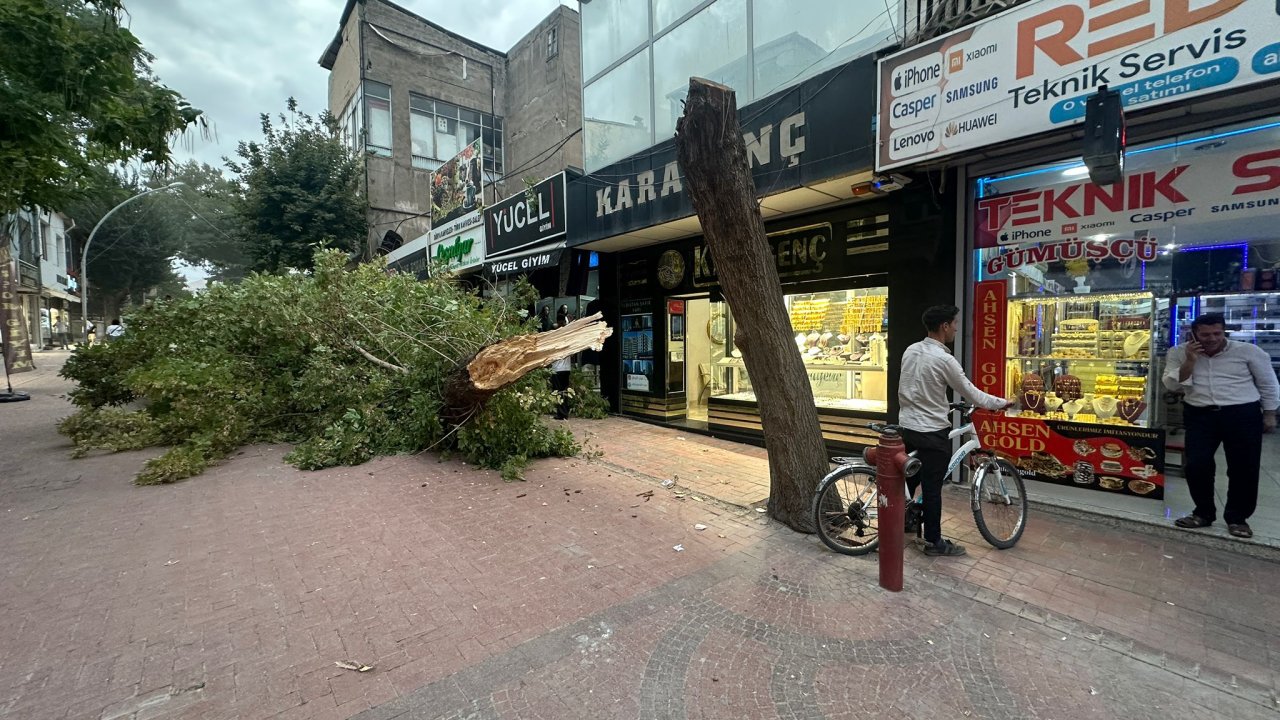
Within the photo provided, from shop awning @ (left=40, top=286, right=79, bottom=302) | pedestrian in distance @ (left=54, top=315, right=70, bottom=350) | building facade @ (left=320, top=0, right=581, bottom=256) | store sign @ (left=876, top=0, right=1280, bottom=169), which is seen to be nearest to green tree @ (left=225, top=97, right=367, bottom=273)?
building facade @ (left=320, top=0, right=581, bottom=256)

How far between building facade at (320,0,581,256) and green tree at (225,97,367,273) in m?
1.66

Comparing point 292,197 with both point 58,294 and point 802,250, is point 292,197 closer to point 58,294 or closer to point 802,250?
point 802,250

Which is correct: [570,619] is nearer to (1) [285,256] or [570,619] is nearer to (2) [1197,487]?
(2) [1197,487]

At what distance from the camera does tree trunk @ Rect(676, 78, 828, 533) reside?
4.22 m

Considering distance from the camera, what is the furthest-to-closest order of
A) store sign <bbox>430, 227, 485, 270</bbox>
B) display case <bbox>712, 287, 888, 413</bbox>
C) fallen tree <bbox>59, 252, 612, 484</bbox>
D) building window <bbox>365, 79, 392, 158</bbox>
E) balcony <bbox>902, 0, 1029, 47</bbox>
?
building window <bbox>365, 79, 392, 158</bbox>
store sign <bbox>430, 227, 485, 270</bbox>
display case <bbox>712, 287, 888, 413</bbox>
fallen tree <bbox>59, 252, 612, 484</bbox>
balcony <bbox>902, 0, 1029, 47</bbox>

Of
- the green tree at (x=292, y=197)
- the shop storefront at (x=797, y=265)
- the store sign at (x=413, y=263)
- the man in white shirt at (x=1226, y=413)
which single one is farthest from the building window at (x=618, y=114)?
the green tree at (x=292, y=197)

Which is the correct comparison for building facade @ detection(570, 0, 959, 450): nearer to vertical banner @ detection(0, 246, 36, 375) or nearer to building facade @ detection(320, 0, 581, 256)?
building facade @ detection(320, 0, 581, 256)

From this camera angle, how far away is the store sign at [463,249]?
13.0 meters

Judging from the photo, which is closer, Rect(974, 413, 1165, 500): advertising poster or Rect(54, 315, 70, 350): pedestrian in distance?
Rect(974, 413, 1165, 500): advertising poster

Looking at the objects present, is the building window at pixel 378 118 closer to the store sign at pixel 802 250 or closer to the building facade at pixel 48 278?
the building facade at pixel 48 278

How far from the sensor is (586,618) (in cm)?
317

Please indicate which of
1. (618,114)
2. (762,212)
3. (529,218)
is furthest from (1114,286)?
(529,218)

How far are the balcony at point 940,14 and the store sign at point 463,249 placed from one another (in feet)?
32.1

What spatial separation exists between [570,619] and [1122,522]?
4553mm
